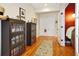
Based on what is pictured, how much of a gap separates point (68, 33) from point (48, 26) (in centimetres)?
599

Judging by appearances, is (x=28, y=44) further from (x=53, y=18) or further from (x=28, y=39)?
(x=53, y=18)

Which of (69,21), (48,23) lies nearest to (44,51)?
(69,21)

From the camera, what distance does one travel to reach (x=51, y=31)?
11.8m

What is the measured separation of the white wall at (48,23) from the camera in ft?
38.1

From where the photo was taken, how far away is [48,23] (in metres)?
11.8

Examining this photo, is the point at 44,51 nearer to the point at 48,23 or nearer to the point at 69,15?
the point at 69,15

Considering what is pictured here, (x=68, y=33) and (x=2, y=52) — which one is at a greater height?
(x=68, y=33)

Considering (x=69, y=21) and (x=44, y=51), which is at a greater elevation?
(x=69, y=21)

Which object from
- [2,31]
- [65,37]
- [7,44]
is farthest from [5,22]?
[65,37]

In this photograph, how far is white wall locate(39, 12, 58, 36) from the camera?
11.6 meters

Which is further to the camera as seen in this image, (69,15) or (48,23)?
(48,23)

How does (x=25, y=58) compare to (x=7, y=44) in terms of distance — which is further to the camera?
(x=7, y=44)

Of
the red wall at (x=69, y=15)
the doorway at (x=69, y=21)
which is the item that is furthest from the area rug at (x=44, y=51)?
the red wall at (x=69, y=15)

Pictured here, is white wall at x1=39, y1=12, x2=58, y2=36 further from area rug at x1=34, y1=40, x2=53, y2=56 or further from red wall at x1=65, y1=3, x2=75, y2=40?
area rug at x1=34, y1=40, x2=53, y2=56
